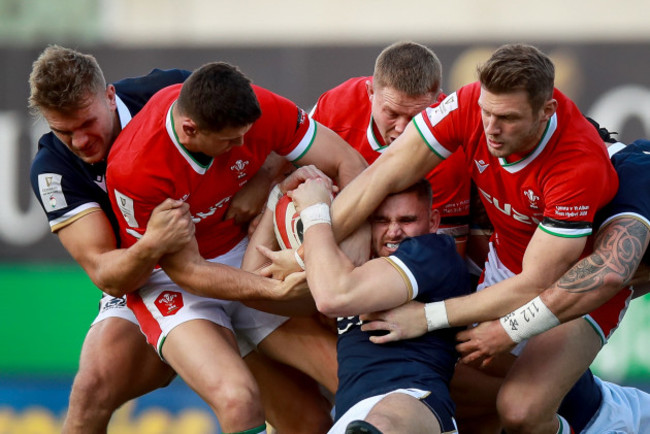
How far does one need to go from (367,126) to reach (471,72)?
3.42m

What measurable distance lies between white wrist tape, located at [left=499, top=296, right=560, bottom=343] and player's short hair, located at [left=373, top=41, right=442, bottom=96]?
1.33 m

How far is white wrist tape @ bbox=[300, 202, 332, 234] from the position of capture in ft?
14.7

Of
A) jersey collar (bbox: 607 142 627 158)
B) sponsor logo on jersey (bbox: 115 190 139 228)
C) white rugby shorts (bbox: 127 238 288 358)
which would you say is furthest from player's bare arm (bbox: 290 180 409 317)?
jersey collar (bbox: 607 142 627 158)

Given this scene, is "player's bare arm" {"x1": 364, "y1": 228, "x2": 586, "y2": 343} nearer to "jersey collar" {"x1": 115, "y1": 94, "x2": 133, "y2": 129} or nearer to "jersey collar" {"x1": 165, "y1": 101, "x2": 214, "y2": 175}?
"jersey collar" {"x1": 165, "y1": 101, "x2": 214, "y2": 175}

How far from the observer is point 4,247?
9281mm

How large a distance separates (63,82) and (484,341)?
2305 mm

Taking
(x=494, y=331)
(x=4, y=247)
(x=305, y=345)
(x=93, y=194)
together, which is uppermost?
(x=93, y=194)

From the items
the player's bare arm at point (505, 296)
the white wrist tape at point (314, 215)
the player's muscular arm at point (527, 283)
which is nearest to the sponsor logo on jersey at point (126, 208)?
the white wrist tape at point (314, 215)

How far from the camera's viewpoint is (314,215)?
4.49 m

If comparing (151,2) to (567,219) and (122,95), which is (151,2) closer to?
(122,95)

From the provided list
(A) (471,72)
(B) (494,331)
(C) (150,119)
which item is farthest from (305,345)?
(A) (471,72)

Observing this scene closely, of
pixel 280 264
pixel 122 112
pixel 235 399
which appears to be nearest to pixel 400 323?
→ pixel 280 264

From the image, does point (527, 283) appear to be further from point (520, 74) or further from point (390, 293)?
point (520, 74)

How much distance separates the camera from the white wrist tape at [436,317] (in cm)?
432
